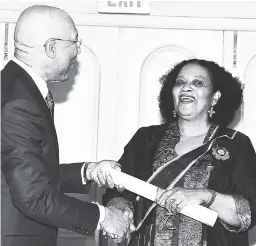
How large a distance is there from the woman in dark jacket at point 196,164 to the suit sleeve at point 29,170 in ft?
1.57

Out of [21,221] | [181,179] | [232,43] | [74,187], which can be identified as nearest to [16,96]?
[21,221]

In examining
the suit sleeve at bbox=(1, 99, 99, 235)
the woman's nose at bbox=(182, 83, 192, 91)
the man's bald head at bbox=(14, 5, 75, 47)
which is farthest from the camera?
the woman's nose at bbox=(182, 83, 192, 91)

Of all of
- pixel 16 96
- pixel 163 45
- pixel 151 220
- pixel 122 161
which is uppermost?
pixel 163 45

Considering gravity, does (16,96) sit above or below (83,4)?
below

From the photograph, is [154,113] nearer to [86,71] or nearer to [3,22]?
[86,71]

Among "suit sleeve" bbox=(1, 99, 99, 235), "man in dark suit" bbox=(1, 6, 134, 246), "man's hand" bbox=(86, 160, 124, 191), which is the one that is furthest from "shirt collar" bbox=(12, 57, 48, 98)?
"man's hand" bbox=(86, 160, 124, 191)

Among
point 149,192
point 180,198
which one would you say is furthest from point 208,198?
point 149,192

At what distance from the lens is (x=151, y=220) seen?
2.88m

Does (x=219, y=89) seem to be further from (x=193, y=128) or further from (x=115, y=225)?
(x=115, y=225)

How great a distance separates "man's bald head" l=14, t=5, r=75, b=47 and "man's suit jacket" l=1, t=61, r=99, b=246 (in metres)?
0.11

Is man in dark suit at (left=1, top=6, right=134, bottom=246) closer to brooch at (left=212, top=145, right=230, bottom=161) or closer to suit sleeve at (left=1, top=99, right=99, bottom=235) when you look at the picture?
suit sleeve at (left=1, top=99, right=99, bottom=235)

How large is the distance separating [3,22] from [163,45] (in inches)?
34.0

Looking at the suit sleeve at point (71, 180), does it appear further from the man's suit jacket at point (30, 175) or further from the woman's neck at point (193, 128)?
the woman's neck at point (193, 128)

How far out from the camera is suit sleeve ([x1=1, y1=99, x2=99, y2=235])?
237 cm
